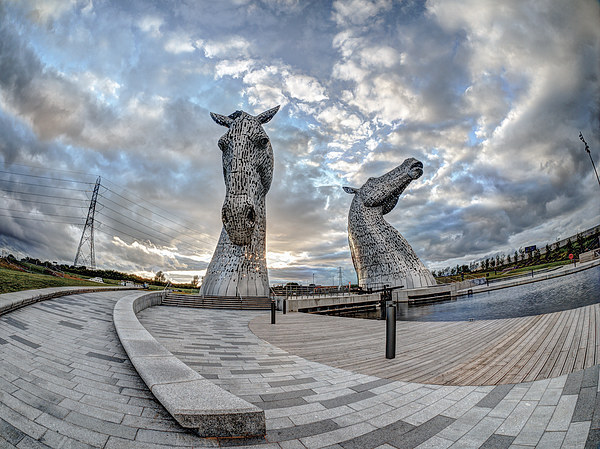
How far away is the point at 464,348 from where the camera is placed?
5.27 metres

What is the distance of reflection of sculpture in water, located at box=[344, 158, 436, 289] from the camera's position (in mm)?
30578

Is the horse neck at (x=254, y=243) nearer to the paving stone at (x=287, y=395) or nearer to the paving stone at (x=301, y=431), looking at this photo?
the paving stone at (x=287, y=395)

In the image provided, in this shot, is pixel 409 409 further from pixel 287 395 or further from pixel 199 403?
pixel 199 403

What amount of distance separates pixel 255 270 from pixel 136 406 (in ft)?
64.6

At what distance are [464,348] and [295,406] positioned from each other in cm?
418

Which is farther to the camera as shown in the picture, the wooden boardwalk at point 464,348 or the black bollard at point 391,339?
the black bollard at point 391,339

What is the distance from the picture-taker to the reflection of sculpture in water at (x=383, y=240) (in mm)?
30578

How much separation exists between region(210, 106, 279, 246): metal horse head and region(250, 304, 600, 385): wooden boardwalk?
13.1 metres

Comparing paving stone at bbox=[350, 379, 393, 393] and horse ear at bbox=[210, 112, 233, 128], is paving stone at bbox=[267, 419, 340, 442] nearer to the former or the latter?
paving stone at bbox=[350, 379, 393, 393]

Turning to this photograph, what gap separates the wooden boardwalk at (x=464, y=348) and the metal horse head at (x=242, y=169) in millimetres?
13061

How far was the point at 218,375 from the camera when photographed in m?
3.85

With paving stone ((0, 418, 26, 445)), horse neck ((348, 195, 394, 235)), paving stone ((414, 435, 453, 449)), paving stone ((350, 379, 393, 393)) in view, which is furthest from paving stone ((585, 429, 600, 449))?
horse neck ((348, 195, 394, 235))

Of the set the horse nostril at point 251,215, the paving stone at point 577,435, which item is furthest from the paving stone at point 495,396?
the horse nostril at point 251,215

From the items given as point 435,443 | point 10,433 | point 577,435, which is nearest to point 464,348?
point 577,435
